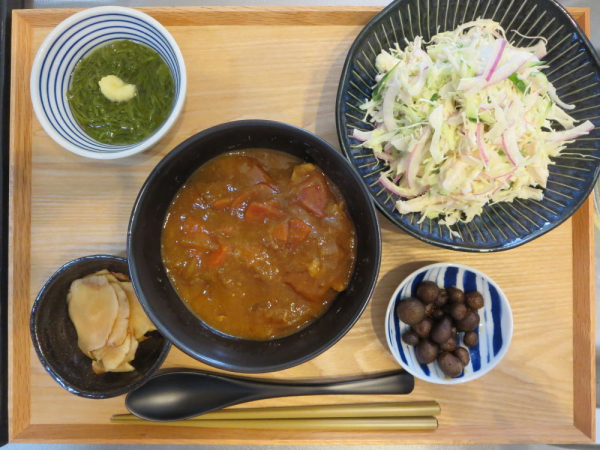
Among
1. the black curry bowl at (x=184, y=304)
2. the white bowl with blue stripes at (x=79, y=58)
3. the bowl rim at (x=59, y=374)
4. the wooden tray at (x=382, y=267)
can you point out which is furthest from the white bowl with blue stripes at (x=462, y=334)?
the white bowl with blue stripes at (x=79, y=58)

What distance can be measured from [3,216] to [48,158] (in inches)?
13.3

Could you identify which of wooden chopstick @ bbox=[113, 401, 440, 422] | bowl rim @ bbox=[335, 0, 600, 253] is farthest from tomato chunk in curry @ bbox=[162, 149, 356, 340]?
wooden chopstick @ bbox=[113, 401, 440, 422]

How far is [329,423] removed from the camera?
75.8 inches

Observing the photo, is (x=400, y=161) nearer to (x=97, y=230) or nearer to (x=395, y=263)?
(x=395, y=263)

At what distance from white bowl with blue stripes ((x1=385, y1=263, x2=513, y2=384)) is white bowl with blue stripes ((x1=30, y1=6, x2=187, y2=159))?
4.13 feet

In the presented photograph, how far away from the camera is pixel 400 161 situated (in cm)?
184

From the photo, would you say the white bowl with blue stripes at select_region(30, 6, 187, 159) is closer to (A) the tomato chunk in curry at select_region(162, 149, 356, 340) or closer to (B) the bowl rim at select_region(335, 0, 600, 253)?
(A) the tomato chunk in curry at select_region(162, 149, 356, 340)

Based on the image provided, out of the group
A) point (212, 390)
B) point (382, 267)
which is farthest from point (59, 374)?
point (382, 267)

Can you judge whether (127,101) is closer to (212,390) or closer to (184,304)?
(184,304)

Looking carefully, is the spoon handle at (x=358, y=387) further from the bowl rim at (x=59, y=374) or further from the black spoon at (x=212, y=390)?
the bowl rim at (x=59, y=374)

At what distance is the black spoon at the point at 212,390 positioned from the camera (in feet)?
6.19

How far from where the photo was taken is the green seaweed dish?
184 centimetres

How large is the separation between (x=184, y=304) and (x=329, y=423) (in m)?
0.85

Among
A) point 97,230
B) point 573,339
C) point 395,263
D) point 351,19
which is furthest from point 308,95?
point 573,339
